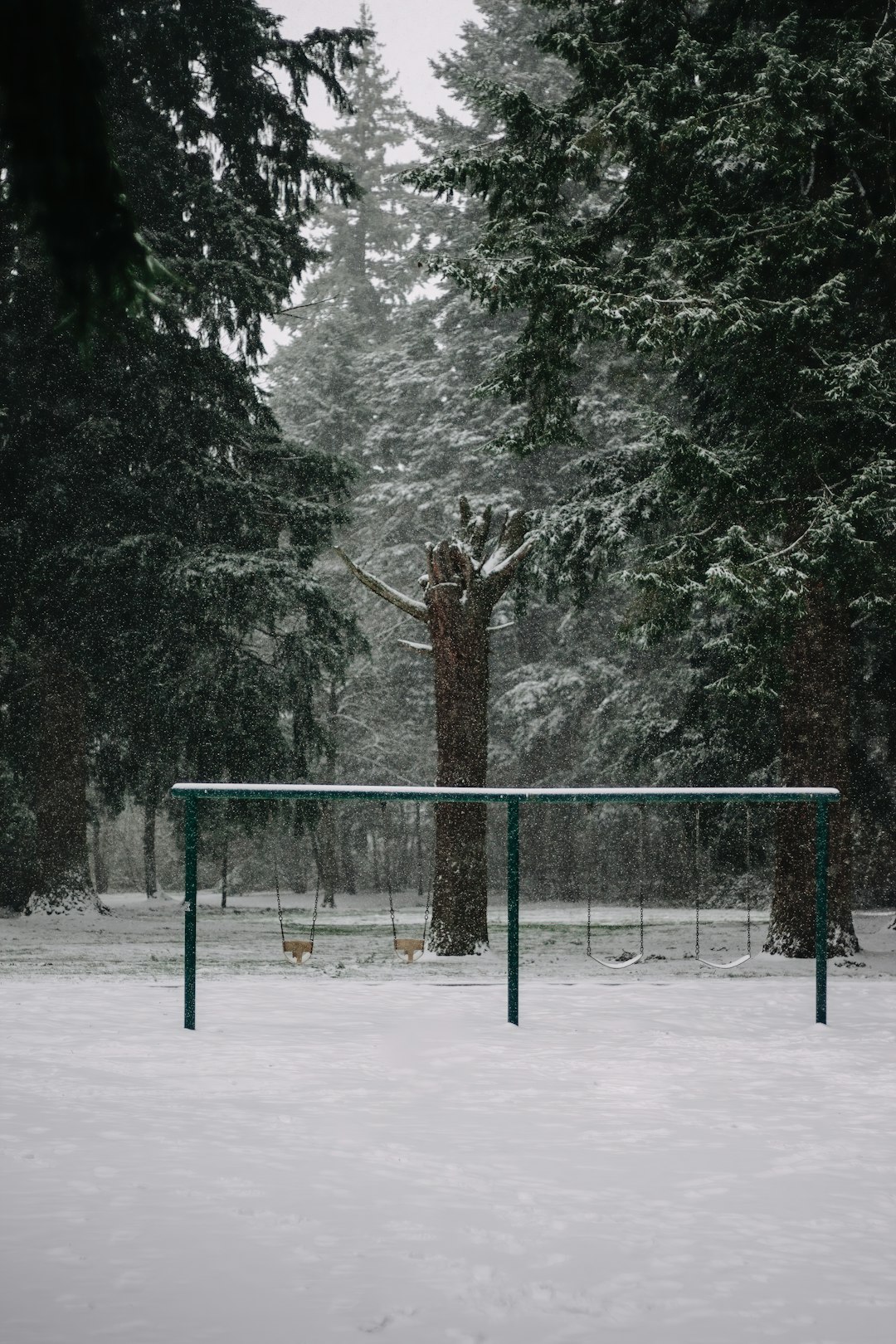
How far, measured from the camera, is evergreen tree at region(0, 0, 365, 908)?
22.8 meters

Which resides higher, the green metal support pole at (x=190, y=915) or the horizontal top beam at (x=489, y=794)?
the horizontal top beam at (x=489, y=794)

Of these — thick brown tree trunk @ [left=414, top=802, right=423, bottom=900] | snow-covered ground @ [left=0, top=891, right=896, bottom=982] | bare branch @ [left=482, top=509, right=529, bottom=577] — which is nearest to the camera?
snow-covered ground @ [left=0, top=891, right=896, bottom=982]

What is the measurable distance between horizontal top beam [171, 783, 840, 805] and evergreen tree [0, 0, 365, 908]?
1307cm

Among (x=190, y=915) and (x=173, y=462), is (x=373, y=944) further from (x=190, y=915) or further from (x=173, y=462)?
(x=190, y=915)

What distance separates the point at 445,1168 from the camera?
5.80m

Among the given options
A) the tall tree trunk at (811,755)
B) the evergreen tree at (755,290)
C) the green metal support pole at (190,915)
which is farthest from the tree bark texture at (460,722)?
the green metal support pole at (190,915)

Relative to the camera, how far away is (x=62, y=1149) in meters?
5.87

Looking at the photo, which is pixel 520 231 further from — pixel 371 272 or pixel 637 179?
pixel 371 272

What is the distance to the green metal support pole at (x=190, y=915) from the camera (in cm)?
909

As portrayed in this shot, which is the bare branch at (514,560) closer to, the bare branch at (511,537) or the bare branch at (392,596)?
the bare branch at (511,537)

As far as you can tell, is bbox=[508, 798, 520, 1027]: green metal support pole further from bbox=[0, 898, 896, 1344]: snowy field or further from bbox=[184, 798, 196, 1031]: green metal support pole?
bbox=[184, 798, 196, 1031]: green metal support pole

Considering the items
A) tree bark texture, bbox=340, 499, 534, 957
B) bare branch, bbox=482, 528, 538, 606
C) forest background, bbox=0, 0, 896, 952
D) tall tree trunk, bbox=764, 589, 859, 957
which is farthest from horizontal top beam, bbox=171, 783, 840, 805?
bare branch, bbox=482, 528, 538, 606

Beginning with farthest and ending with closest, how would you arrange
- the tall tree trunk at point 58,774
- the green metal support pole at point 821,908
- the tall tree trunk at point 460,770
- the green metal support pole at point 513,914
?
the tall tree trunk at point 58,774
the tall tree trunk at point 460,770
the green metal support pole at point 821,908
the green metal support pole at point 513,914

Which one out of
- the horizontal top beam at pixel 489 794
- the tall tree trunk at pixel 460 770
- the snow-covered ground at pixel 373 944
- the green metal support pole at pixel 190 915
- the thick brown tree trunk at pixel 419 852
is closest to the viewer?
the horizontal top beam at pixel 489 794
